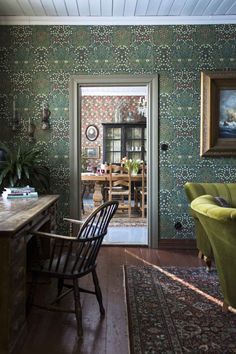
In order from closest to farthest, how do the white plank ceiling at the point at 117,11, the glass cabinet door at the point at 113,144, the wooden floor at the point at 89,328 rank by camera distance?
the wooden floor at the point at 89,328, the white plank ceiling at the point at 117,11, the glass cabinet door at the point at 113,144

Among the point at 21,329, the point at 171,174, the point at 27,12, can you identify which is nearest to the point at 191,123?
the point at 171,174

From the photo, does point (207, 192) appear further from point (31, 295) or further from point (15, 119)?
point (15, 119)

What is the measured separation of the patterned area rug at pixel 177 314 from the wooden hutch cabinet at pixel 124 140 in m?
6.32

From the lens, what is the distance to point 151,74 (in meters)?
4.60

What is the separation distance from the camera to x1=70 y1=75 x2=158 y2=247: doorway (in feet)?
15.1

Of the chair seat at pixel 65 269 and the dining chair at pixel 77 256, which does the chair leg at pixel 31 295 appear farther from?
the chair seat at pixel 65 269

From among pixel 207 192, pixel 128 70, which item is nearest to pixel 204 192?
pixel 207 192

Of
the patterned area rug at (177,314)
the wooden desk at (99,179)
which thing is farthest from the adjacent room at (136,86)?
the wooden desk at (99,179)

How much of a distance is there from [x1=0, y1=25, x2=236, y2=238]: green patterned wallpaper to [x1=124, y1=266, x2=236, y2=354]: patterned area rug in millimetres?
1367

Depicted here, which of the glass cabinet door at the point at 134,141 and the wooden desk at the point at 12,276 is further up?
the glass cabinet door at the point at 134,141

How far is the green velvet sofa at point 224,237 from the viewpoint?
2.19m

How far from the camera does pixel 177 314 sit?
8.64 feet

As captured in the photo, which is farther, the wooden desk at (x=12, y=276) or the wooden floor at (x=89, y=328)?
the wooden floor at (x=89, y=328)

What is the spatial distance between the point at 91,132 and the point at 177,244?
21.0ft
